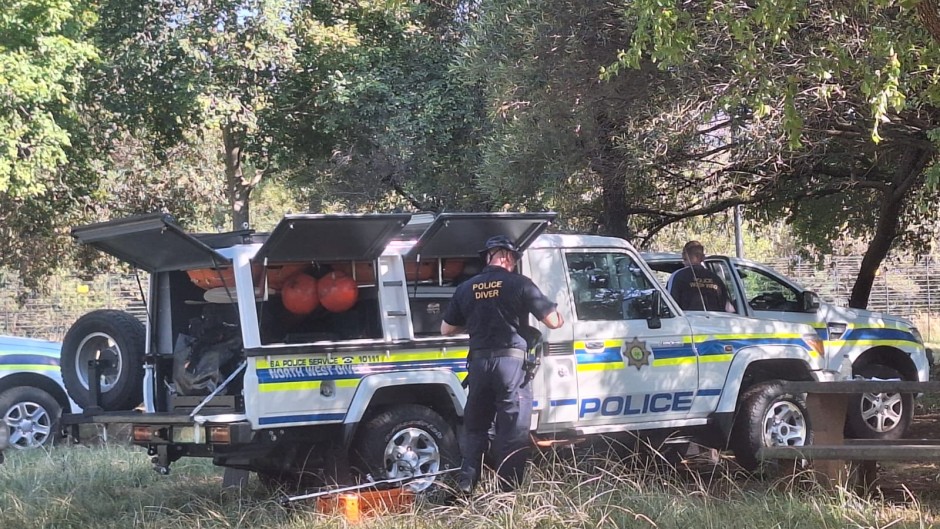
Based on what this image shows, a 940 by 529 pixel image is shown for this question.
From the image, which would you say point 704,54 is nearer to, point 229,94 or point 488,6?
point 488,6

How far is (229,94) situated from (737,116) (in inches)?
290

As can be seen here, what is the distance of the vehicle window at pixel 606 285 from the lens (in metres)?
7.83

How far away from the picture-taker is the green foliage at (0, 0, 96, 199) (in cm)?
1270

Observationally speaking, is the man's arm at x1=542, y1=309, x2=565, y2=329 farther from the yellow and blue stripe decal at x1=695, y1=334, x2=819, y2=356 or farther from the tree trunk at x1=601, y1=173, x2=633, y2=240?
the tree trunk at x1=601, y1=173, x2=633, y2=240

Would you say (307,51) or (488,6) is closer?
(488,6)

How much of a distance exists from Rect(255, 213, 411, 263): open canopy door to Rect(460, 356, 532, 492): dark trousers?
3.41 ft

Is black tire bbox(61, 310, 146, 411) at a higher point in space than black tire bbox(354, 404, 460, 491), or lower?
higher

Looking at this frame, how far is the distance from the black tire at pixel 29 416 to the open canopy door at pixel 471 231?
16.2 ft

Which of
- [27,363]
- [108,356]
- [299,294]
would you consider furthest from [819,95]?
[27,363]

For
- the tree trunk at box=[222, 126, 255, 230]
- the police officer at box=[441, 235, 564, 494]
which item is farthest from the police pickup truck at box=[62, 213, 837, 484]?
the tree trunk at box=[222, 126, 255, 230]

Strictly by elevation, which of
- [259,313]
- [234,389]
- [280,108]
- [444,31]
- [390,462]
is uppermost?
[444,31]

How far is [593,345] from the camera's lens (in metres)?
7.65

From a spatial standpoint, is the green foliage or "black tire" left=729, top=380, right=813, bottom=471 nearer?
"black tire" left=729, top=380, right=813, bottom=471

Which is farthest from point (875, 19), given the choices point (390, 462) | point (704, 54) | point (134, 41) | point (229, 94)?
point (134, 41)
